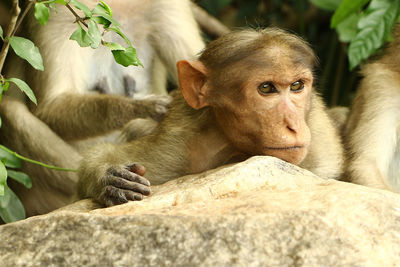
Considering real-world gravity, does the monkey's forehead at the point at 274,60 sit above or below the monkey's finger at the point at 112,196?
above

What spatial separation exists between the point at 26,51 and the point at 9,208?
1403 millimetres

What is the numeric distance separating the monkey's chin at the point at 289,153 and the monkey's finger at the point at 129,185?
0.70m

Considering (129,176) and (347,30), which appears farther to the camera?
(347,30)

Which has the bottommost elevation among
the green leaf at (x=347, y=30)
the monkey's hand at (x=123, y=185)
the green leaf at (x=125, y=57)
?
the green leaf at (x=347, y=30)

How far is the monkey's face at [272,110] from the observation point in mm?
3828

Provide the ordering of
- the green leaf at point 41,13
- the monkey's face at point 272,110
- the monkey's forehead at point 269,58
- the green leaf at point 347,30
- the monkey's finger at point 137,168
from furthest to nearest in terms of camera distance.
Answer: the green leaf at point 347,30 → the monkey's finger at point 137,168 → the monkey's forehead at point 269,58 → the monkey's face at point 272,110 → the green leaf at point 41,13

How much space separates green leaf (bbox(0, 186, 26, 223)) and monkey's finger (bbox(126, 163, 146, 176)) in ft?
3.35

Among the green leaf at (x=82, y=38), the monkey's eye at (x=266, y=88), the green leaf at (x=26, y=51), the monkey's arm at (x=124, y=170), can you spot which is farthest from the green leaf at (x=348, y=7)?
the green leaf at (x=26, y=51)

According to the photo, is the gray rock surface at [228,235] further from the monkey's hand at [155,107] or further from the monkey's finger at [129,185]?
the monkey's hand at [155,107]

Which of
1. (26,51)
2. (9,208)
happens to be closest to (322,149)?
(26,51)

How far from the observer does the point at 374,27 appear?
5551 millimetres

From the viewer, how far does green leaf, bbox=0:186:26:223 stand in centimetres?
466

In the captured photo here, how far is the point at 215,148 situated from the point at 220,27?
3728mm

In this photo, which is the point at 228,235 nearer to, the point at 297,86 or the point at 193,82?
the point at 297,86
